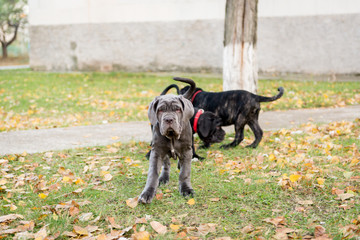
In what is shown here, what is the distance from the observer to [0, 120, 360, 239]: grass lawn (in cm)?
312

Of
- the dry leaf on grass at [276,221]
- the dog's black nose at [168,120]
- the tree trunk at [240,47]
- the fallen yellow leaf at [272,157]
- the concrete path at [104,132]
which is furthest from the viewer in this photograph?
the tree trunk at [240,47]

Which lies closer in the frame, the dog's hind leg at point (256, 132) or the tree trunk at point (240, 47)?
the dog's hind leg at point (256, 132)

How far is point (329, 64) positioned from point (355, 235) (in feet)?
38.6

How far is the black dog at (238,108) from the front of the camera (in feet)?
18.3

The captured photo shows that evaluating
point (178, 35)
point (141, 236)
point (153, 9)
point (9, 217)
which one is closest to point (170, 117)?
point (141, 236)

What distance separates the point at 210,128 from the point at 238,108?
60cm

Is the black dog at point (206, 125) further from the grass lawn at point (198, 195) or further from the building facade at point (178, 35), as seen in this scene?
the building facade at point (178, 35)

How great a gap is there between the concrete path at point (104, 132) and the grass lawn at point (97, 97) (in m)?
0.69

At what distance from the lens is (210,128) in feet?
17.3

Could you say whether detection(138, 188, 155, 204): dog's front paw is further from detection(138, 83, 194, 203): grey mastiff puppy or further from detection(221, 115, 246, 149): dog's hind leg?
detection(221, 115, 246, 149): dog's hind leg

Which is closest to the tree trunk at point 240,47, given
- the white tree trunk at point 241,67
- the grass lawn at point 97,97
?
the white tree trunk at point 241,67

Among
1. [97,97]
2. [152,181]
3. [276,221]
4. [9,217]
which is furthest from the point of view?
[97,97]

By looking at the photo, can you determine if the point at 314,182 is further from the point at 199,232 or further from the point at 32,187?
the point at 32,187

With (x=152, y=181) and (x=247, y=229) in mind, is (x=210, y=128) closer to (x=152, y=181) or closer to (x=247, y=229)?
(x=152, y=181)
